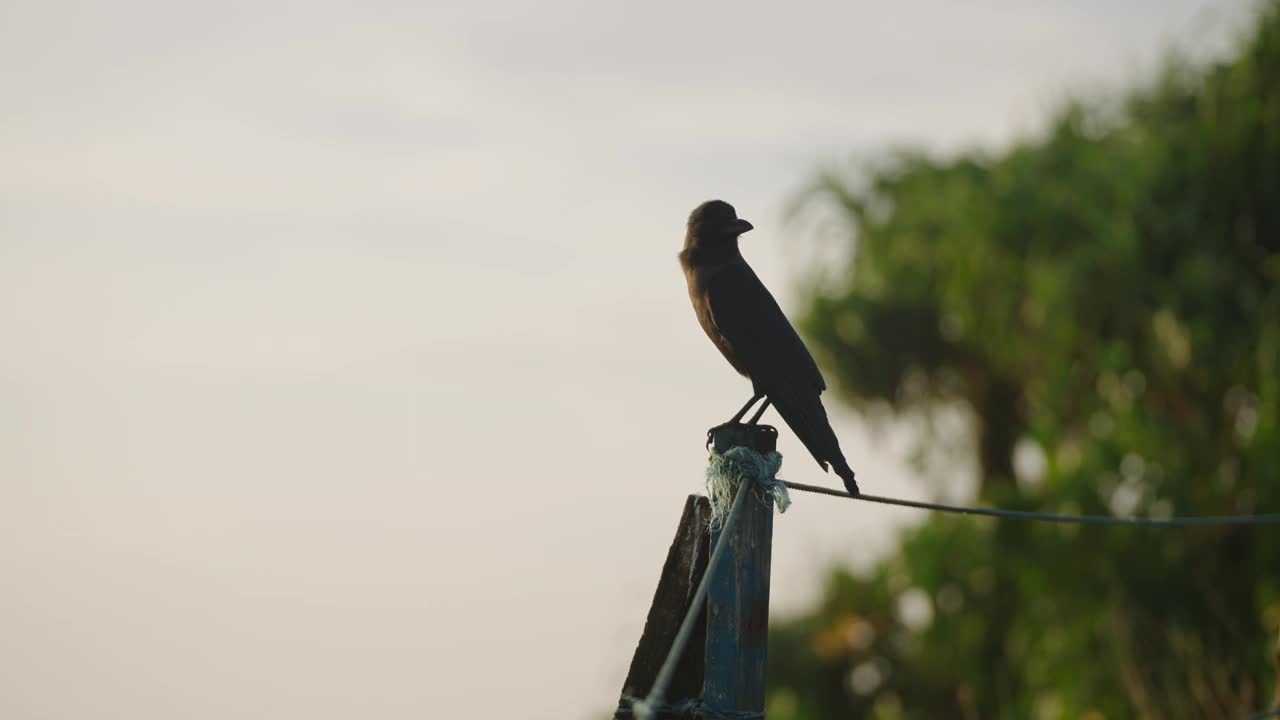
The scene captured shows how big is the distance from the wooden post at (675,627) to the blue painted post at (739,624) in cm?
8

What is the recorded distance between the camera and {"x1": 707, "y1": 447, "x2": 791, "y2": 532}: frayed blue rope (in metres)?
3.08

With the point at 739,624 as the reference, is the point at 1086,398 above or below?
above

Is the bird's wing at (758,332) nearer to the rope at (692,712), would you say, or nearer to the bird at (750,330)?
the bird at (750,330)

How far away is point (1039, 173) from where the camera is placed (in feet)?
48.5

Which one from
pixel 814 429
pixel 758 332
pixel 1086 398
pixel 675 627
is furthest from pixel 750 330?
pixel 1086 398

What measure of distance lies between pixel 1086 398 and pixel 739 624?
11.4 metres

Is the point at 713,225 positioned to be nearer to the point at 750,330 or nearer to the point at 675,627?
the point at 750,330

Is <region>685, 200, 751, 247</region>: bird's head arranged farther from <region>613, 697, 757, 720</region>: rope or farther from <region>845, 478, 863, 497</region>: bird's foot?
<region>613, 697, 757, 720</region>: rope

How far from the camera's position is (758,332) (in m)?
4.49

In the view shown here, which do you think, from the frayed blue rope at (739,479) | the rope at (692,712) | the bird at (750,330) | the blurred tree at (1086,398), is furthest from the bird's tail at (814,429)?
the blurred tree at (1086,398)

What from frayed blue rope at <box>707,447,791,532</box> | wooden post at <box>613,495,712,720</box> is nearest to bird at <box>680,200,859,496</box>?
frayed blue rope at <box>707,447,791,532</box>

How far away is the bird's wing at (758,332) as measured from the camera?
4375 millimetres

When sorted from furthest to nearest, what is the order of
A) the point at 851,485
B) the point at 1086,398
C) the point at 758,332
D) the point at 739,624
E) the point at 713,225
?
the point at 1086,398
the point at 713,225
the point at 758,332
the point at 851,485
the point at 739,624

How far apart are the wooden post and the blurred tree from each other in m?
8.18
